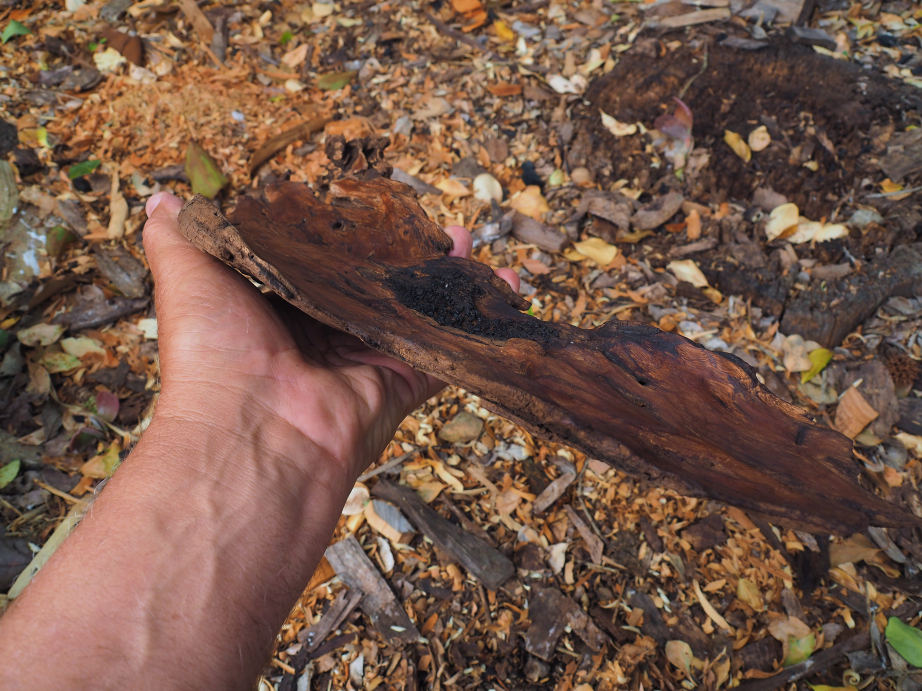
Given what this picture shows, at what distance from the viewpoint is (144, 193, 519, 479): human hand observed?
4.85 ft

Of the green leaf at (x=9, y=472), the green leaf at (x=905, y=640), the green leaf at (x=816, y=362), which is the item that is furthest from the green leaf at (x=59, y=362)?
the green leaf at (x=905, y=640)

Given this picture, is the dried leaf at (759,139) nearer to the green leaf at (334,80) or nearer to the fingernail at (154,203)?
the green leaf at (334,80)

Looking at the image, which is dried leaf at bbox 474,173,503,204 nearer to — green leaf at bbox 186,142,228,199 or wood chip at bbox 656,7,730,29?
green leaf at bbox 186,142,228,199

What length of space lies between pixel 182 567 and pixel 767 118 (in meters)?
3.36

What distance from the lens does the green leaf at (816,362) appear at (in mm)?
2672

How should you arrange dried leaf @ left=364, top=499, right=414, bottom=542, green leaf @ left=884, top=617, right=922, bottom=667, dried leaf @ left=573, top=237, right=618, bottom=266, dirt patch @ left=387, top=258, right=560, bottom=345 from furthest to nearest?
dried leaf @ left=573, top=237, right=618, bottom=266
dried leaf @ left=364, top=499, right=414, bottom=542
green leaf @ left=884, top=617, right=922, bottom=667
dirt patch @ left=387, top=258, right=560, bottom=345

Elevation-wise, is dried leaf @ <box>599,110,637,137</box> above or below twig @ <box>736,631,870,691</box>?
above

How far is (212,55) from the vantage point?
418 cm

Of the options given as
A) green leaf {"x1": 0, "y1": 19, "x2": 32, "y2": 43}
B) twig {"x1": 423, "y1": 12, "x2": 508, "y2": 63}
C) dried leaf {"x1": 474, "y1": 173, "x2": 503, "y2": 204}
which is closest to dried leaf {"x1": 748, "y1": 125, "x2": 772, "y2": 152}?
dried leaf {"x1": 474, "y1": 173, "x2": 503, "y2": 204}

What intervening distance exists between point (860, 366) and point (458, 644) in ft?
6.29

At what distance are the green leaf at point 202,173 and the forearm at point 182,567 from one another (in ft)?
7.62

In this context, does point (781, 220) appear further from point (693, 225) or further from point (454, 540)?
point (454, 540)

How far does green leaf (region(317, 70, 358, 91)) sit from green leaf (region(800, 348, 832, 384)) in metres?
2.99

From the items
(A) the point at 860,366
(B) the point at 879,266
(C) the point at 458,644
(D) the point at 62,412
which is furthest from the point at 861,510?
(D) the point at 62,412
